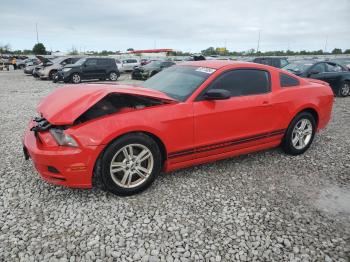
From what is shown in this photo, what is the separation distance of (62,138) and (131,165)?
78 centimetres

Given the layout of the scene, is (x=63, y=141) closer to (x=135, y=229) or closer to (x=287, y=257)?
(x=135, y=229)

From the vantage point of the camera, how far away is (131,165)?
128 inches

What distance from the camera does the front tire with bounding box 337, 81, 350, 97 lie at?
10.7 m

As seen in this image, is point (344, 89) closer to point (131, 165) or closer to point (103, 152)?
point (131, 165)

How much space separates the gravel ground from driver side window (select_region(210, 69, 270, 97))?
3.52 feet

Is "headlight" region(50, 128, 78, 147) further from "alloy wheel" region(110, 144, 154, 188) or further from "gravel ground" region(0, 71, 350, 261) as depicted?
"gravel ground" region(0, 71, 350, 261)

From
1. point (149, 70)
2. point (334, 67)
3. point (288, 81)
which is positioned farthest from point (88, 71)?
point (288, 81)

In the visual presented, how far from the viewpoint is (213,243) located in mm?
2607

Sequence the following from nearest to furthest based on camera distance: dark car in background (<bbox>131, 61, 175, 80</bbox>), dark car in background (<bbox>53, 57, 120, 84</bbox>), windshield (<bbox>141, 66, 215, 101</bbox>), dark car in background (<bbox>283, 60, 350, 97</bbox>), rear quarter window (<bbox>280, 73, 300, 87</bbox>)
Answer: windshield (<bbox>141, 66, 215, 101</bbox>), rear quarter window (<bbox>280, 73, 300, 87</bbox>), dark car in background (<bbox>283, 60, 350, 97</bbox>), dark car in background (<bbox>53, 57, 120, 84</bbox>), dark car in background (<bbox>131, 61, 175, 80</bbox>)

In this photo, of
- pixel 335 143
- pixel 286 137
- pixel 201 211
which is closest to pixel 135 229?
pixel 201 211

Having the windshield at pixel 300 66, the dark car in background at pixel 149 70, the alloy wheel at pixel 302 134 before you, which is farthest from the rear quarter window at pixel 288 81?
the dark car in background at pixel 149 70

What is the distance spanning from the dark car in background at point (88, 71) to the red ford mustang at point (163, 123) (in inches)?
514

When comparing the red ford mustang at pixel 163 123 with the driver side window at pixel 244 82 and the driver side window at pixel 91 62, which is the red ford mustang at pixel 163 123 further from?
the driver side window at pixel 91 62

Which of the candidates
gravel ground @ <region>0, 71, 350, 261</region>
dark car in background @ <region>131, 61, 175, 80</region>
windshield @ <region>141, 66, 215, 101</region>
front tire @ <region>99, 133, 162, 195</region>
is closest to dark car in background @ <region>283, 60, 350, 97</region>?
gravel ground @ <region>0, 71, 350, 261</region>
